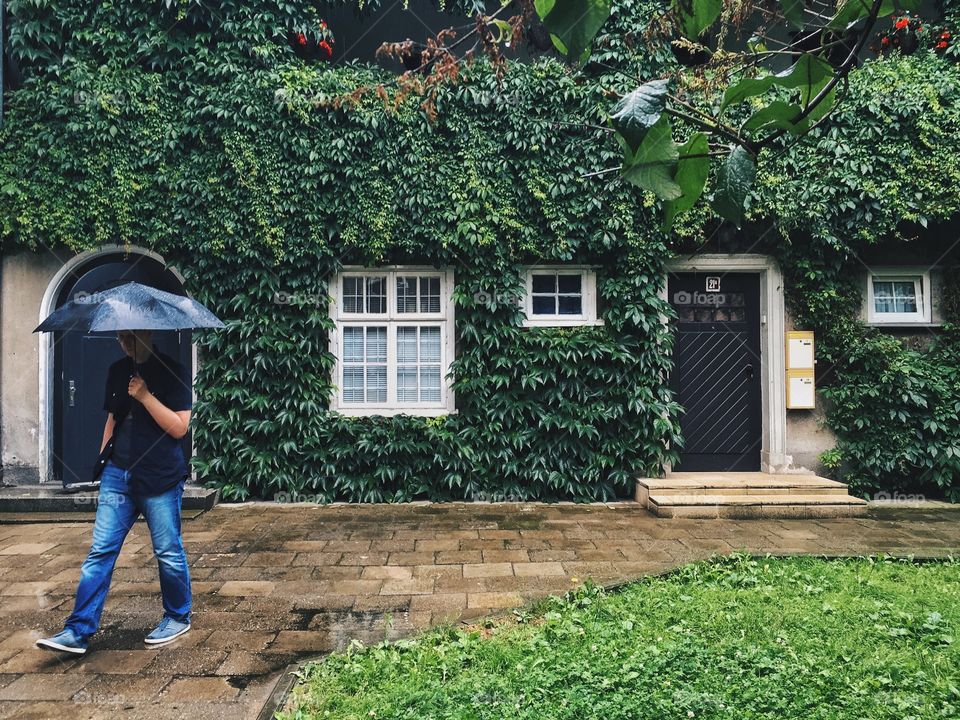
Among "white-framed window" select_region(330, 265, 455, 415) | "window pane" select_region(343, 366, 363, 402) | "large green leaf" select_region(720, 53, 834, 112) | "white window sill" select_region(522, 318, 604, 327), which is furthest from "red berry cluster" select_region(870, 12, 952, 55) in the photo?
"large green leaf" select_region(720, 53, 834, 112)

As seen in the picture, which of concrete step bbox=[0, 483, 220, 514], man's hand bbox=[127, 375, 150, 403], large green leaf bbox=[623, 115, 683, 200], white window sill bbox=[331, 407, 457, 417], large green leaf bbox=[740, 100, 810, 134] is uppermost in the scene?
large green leaf bbox=[740, 100, 810, 134]

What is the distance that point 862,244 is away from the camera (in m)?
8.15

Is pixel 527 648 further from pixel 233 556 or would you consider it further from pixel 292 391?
pixel 292 391

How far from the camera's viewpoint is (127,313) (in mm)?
3627

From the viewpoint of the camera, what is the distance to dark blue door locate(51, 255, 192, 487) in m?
7.86

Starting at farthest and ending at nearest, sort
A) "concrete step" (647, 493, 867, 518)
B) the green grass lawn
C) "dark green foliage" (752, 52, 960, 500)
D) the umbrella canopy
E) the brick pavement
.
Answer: "dark green foliage" (752, 52, 960, 500) < "concrete step" (647, 493, 867, 518) < the umbrella canopy < the brick pavement < the green grass lawn

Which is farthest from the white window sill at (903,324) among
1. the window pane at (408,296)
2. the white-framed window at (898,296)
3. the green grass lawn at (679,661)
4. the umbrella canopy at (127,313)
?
the umbrella canopy at (127,313)

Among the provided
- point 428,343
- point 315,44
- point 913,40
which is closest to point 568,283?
point 428,343

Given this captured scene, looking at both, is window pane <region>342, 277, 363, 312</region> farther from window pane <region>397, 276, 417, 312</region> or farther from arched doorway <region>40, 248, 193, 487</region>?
arched doorway <region>40, 248, 193, 487</region>

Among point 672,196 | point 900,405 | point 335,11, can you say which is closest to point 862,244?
point 900,405

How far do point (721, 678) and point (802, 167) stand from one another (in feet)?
21.9

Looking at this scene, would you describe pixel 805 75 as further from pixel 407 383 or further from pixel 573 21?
pixel 407 383

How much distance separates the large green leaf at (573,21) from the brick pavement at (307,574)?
326 centimetres

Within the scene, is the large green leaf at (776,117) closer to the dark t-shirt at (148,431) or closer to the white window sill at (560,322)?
the dark t-shirt at (148,431)
